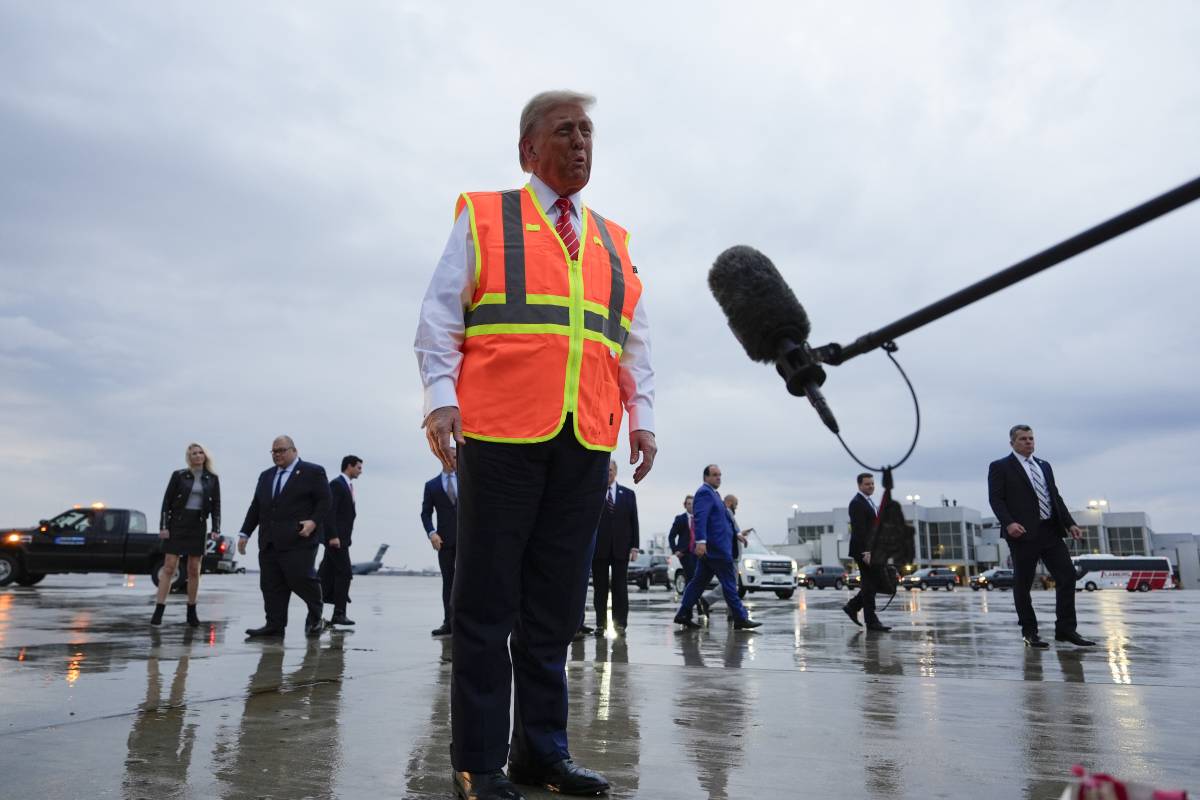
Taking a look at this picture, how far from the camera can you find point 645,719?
371 centimetres

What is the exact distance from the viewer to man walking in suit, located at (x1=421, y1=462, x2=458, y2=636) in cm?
866

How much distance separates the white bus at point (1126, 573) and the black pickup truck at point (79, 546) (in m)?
47.2

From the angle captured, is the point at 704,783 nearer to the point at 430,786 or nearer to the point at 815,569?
the point at 430,786

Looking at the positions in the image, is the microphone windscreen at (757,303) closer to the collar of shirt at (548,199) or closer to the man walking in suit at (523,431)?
the man walking in suit at (523,431)

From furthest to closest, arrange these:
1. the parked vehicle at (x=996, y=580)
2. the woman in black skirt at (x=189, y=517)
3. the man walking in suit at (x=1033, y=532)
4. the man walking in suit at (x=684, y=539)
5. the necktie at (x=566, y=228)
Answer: the parked vehicle at (x=996, y=580), the man walking in suit at (x=684, y=539), the woman in black skirt at (x=189, y=517), the man walking in suit at (x=1033, y=532), the necktie at (x=566, y=228)

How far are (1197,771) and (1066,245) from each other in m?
2.27

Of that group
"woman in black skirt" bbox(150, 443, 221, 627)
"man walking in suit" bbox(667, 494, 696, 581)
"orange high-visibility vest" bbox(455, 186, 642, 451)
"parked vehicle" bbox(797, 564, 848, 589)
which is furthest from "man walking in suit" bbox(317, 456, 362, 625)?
"parked vehicle" bbox(797, 564, 848, 589)

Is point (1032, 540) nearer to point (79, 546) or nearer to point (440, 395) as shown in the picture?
point (440, 395)

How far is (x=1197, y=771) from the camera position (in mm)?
2795

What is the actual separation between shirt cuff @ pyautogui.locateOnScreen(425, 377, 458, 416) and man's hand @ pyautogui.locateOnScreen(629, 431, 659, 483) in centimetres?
76

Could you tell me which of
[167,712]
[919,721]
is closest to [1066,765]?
[919,721]

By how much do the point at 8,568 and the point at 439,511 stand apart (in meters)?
14.7

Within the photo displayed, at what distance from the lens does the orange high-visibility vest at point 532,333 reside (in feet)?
8.61

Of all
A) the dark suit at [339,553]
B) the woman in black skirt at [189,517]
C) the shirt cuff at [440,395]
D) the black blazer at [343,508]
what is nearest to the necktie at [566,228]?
the shirt cuff at [440,395]
